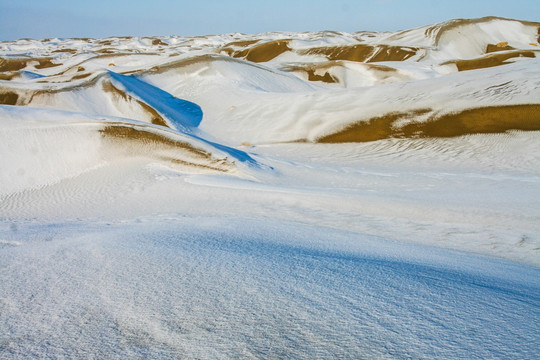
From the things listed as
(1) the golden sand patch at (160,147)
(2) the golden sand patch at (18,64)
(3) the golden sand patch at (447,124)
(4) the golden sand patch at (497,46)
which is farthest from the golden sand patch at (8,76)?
(4) the golden sand patch at (497,46)

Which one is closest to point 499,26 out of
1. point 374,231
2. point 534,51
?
point 534,51

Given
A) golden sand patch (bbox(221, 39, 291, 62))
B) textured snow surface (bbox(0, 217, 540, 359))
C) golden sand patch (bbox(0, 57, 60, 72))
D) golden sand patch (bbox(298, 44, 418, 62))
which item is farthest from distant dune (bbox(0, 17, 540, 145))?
golden sand patch (bbox(0, 57, 60, 72))

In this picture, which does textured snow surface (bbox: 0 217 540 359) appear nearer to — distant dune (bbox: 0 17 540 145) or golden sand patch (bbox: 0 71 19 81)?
distant dune (bbox: 0 17 540 145)

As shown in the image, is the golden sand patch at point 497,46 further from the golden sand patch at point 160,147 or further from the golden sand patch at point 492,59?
the golden sand patch at point 160,147

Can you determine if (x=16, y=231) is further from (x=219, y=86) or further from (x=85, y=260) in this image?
(x=219, y=86)

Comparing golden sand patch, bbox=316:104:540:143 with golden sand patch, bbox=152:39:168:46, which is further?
golden sand patch, bbox=152:39:168:46

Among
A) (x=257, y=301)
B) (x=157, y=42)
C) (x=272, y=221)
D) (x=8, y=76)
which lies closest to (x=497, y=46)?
(x=8, y=76)
